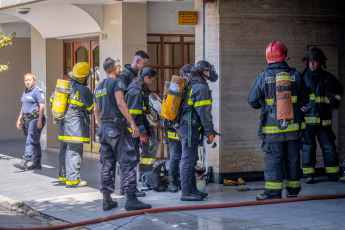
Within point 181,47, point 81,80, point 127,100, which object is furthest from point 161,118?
point 181,47

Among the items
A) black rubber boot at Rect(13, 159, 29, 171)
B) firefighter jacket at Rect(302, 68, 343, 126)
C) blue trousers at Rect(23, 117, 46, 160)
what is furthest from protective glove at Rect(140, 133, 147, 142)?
black rubber boot at Rect(13, 159, 29, 171)

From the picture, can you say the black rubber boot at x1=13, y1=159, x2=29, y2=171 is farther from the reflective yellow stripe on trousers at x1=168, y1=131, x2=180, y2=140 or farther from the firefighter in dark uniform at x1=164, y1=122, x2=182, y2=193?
the reflective yellow stripe on trousers at x1=168, y1=131, x2=180, y2=140

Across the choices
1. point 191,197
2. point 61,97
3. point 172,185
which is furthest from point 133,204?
point 61,97

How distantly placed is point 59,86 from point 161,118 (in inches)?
68.7

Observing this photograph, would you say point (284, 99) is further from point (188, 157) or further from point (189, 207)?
point (189, 207)

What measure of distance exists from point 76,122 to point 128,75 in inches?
57.9

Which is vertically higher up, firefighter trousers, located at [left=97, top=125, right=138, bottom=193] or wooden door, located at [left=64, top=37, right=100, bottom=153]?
wooden door, located at [left=64, top=37, right=100, bottom=153]

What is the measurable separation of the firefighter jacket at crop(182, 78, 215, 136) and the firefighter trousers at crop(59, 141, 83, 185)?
2.54 meters

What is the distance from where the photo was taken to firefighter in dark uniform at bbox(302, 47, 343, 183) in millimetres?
10062

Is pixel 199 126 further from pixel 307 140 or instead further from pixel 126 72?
pixel 307 140

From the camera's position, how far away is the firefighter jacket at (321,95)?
10.1 meters

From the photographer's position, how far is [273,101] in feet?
27.3

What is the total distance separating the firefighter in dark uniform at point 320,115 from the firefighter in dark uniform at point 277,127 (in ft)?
5.35

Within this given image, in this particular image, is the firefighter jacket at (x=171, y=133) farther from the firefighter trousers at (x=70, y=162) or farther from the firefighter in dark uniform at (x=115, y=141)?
the firefighter trousers at (x=70, y=162)
